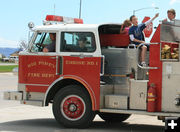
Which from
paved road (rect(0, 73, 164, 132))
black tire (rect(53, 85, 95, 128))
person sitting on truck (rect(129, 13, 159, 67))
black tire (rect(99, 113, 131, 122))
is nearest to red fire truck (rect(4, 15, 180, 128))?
black tire (rect(53, 85, 95, 128))

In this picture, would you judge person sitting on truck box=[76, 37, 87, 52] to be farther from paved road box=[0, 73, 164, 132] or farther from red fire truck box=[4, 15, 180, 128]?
paved road box=[0, 73, 164, 132]

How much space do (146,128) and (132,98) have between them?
5.01 ft

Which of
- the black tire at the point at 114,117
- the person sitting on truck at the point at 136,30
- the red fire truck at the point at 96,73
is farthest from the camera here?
the black tire at the point at 114,117

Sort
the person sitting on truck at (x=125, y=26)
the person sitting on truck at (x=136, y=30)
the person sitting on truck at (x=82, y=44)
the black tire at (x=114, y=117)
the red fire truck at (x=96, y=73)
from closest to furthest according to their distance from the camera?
the red fire truck at (x=96, y=73), the person sitting on truck at (x=136, y=30), the person sitting on truck at (x=82, y=44), the person sitting on truck at (x=125, y=26), the black tire at (x=114, y=117)

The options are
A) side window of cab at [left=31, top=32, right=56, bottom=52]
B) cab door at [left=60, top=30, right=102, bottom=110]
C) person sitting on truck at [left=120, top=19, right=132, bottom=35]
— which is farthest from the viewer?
side window of cab at [left=31, top=32, right=56, bottom=52]

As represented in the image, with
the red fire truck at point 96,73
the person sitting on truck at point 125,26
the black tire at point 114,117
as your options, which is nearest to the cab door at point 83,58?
the red fire truck at point 96,73

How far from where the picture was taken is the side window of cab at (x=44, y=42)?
32.4 feet

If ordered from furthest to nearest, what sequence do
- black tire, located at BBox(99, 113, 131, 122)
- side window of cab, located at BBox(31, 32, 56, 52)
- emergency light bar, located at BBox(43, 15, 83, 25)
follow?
black tire, located at BBox(99, 113, 131, 122)
emergency light bar, located at BBox(43, 15, 83, 25)
side window of cab, located at BBox(31, 32, 56, 52)

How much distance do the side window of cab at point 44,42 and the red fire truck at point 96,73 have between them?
24mm

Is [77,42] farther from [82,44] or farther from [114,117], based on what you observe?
[114,117]

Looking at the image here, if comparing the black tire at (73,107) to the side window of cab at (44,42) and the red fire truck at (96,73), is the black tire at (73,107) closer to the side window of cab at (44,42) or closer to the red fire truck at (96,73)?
the red fire truck at (96,73)

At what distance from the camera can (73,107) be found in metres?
9.46

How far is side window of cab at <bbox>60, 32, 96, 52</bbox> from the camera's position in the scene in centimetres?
960

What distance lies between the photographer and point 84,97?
9359mm
